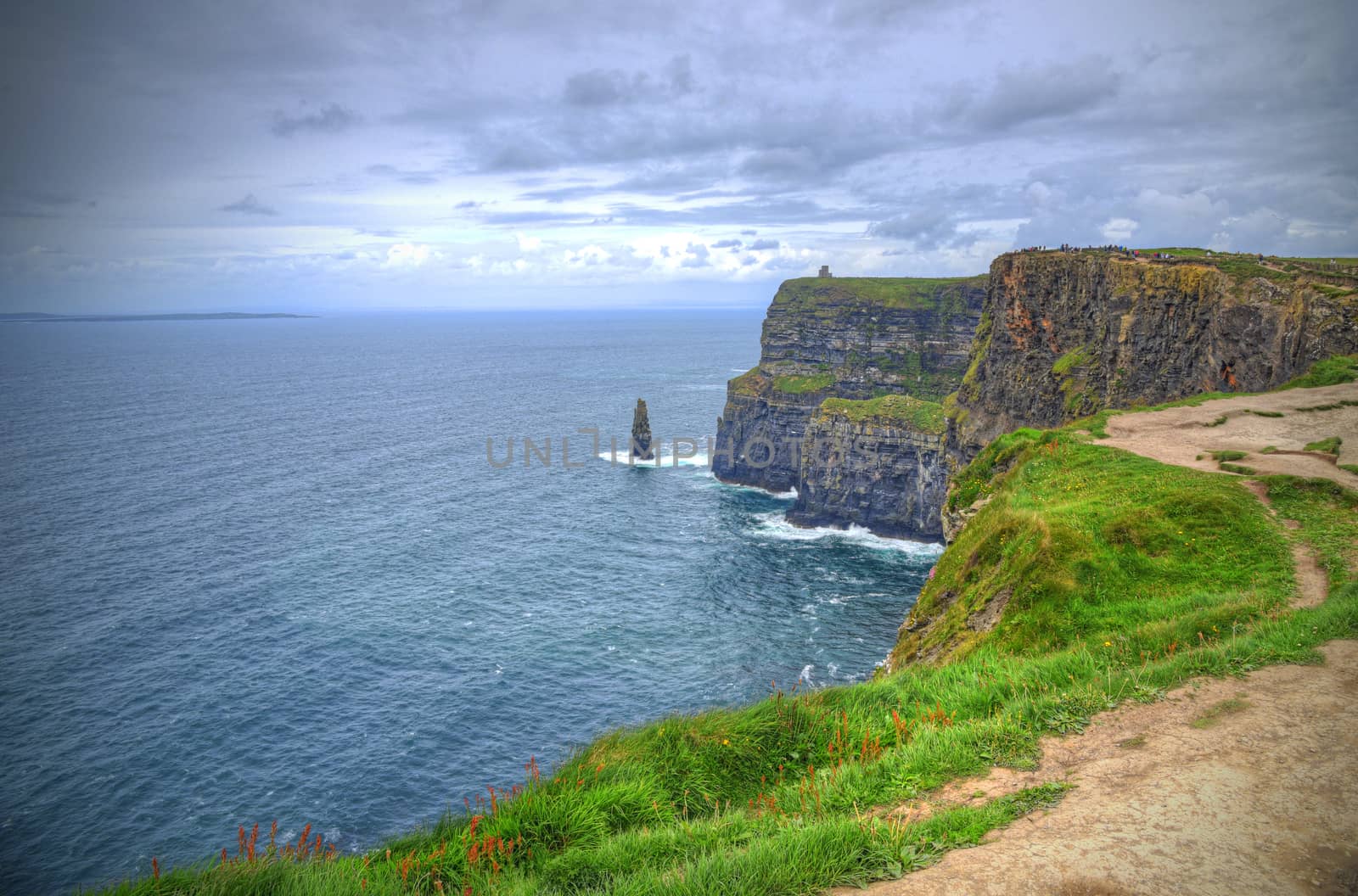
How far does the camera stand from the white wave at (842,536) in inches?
3209

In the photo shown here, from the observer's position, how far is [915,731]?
13383 mm

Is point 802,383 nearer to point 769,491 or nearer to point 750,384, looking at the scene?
point 750,384

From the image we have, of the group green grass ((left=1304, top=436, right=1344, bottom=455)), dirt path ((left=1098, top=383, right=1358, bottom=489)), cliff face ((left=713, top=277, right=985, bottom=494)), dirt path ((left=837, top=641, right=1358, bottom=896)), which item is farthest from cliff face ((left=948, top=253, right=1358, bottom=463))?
cliff face ((left=713, top=277, right=985, bottom=494))

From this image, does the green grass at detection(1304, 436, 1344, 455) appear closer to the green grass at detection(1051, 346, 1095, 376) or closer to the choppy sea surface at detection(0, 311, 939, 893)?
the green grass at detection(1051, 346, 1095, 376)

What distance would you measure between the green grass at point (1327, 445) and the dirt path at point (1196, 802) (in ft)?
52.3

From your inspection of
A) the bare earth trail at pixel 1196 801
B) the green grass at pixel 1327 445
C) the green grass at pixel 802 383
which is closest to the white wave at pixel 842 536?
the green grass at pixel 802 383

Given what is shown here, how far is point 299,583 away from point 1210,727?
64.2 m

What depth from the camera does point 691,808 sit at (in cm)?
1307

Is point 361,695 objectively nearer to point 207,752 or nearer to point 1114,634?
point 207,752

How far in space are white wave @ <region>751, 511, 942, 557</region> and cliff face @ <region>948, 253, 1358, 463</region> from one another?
59.3 feet

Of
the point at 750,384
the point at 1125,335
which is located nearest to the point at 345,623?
the point at 1125,335

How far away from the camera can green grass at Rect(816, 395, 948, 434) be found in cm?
8539

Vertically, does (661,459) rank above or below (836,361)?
below

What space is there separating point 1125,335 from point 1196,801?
145ft
